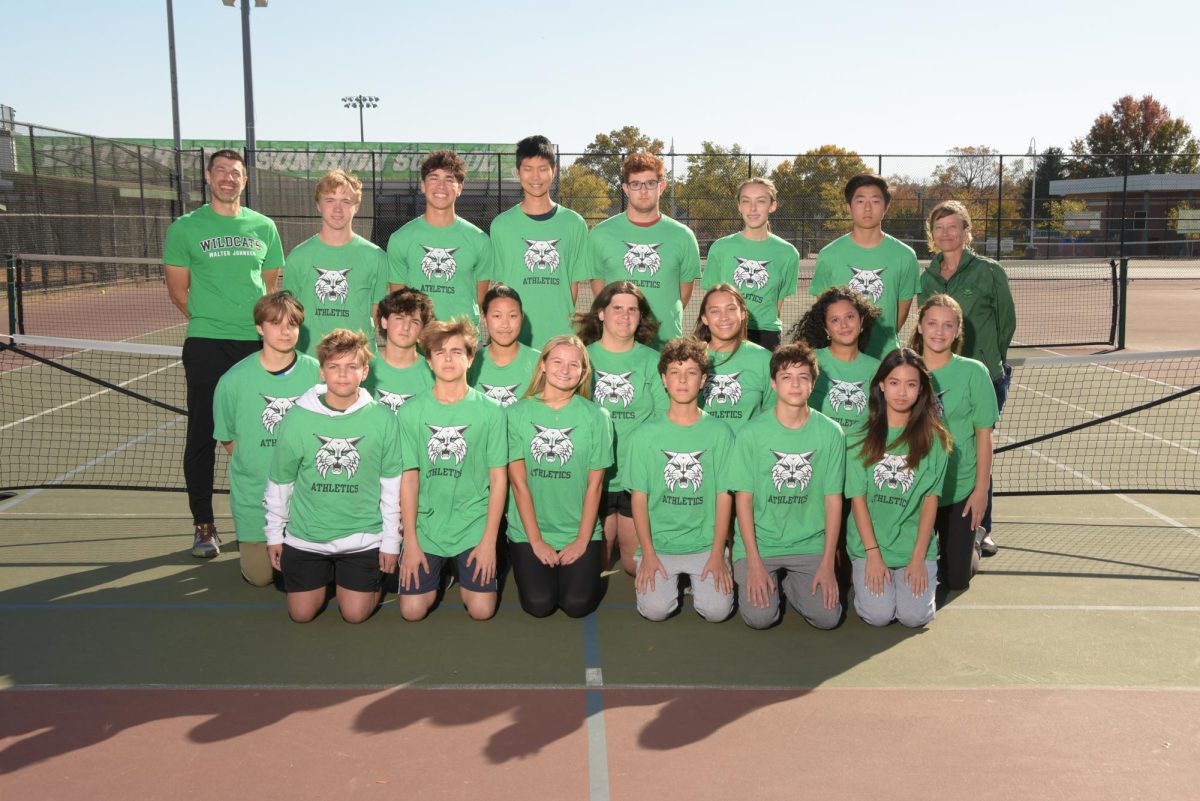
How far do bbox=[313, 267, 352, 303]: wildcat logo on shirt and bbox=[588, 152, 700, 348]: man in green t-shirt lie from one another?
137 centimetres

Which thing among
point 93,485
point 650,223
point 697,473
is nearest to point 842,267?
point 650,223

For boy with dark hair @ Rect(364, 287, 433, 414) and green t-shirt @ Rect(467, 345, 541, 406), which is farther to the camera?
green t-shirt @ Rect(467, 345, 541, 406)

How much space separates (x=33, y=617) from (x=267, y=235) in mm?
2393

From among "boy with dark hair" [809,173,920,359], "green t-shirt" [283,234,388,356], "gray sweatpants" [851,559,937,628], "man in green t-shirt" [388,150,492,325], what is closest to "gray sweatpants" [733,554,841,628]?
"gray sweatpants" [851,559,937,628]

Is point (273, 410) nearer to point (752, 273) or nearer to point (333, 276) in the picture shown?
point (333, 276)

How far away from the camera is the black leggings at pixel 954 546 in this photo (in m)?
5.45

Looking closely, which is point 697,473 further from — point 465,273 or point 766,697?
point 465,273

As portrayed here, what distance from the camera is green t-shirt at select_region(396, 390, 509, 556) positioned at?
199 inches

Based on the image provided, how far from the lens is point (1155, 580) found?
559 centimetres

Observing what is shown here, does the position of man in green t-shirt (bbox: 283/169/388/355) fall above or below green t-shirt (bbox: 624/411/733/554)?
above

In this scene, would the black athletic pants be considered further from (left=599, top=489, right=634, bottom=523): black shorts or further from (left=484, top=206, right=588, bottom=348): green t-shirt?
(left=599, top=489, right=634, bottom=523): black shorts

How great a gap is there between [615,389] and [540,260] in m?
1.01

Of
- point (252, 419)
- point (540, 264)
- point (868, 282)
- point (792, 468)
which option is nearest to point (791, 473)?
point (792, 468)

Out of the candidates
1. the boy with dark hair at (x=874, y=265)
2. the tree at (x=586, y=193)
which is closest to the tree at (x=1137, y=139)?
the tree at (x=586, y=193)
